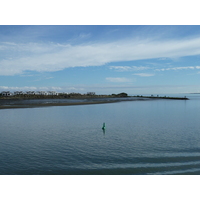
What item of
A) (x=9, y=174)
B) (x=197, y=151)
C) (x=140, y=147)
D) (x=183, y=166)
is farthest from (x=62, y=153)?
(x=197, y=151)

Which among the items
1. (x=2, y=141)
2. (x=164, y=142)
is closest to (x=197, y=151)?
(x=164, y=142)

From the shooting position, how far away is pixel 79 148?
15.4 meters

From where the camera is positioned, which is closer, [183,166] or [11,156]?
[183,166]

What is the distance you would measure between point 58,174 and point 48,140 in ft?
Result: 25.0

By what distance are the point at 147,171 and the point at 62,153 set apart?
614cm

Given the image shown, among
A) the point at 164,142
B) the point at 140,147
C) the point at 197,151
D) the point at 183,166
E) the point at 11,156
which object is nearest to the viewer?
the point at 183,166

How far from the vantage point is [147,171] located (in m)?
11.0

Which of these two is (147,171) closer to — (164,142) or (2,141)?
(164,142)

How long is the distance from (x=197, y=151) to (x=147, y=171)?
219 inches

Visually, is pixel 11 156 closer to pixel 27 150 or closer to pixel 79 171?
pixel 27 150

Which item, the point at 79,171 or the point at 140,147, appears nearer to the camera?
the point at 79,171

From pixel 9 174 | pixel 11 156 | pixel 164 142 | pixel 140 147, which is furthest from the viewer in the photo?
Answer: pixel 164 142

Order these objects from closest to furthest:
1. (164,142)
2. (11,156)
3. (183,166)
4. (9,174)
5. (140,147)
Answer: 1. (9,174)
2. (183,166)
3. (11,156)
4. (140,147)
5. (164,142)

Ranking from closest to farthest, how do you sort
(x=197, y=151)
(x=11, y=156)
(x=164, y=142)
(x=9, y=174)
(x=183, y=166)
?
(x=9, y=174), (x=183, y=166), (x=11, y=156), (x=197, y=151), (x=164, y=142)
